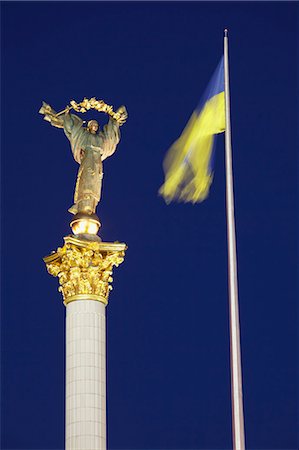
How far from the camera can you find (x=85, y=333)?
145 ft

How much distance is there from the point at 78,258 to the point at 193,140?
7855 mm

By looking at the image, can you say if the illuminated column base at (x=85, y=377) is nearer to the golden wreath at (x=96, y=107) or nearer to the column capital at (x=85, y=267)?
the column capital at (x=85, y=267)

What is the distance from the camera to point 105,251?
1827 inches

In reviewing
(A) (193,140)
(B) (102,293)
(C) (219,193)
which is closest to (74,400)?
(B) (102,293)

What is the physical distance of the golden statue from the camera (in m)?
48.2

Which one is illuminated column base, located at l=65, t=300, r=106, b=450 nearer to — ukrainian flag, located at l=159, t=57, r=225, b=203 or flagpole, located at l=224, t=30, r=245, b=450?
ukrainian flag, located at l=159, t=57, r=225, b=203

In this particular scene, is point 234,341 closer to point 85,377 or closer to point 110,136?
point 85,377

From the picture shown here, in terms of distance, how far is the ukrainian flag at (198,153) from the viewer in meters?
39.9

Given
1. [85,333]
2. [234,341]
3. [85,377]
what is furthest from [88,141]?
[234,341]

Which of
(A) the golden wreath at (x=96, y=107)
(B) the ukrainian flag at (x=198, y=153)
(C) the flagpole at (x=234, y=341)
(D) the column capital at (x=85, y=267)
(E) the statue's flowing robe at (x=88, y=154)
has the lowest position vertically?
(C) the flagpole at (x=234, y=341)

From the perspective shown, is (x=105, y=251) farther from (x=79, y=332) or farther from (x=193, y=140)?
(x=193, y=140)

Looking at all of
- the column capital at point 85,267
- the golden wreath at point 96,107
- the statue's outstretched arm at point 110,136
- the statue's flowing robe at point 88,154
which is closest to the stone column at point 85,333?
the column capital at point 85,267

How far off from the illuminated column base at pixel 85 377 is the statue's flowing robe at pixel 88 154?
4687 millimetres

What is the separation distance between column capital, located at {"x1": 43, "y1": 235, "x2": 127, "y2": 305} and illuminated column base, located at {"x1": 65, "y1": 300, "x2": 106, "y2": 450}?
43 centimetres
